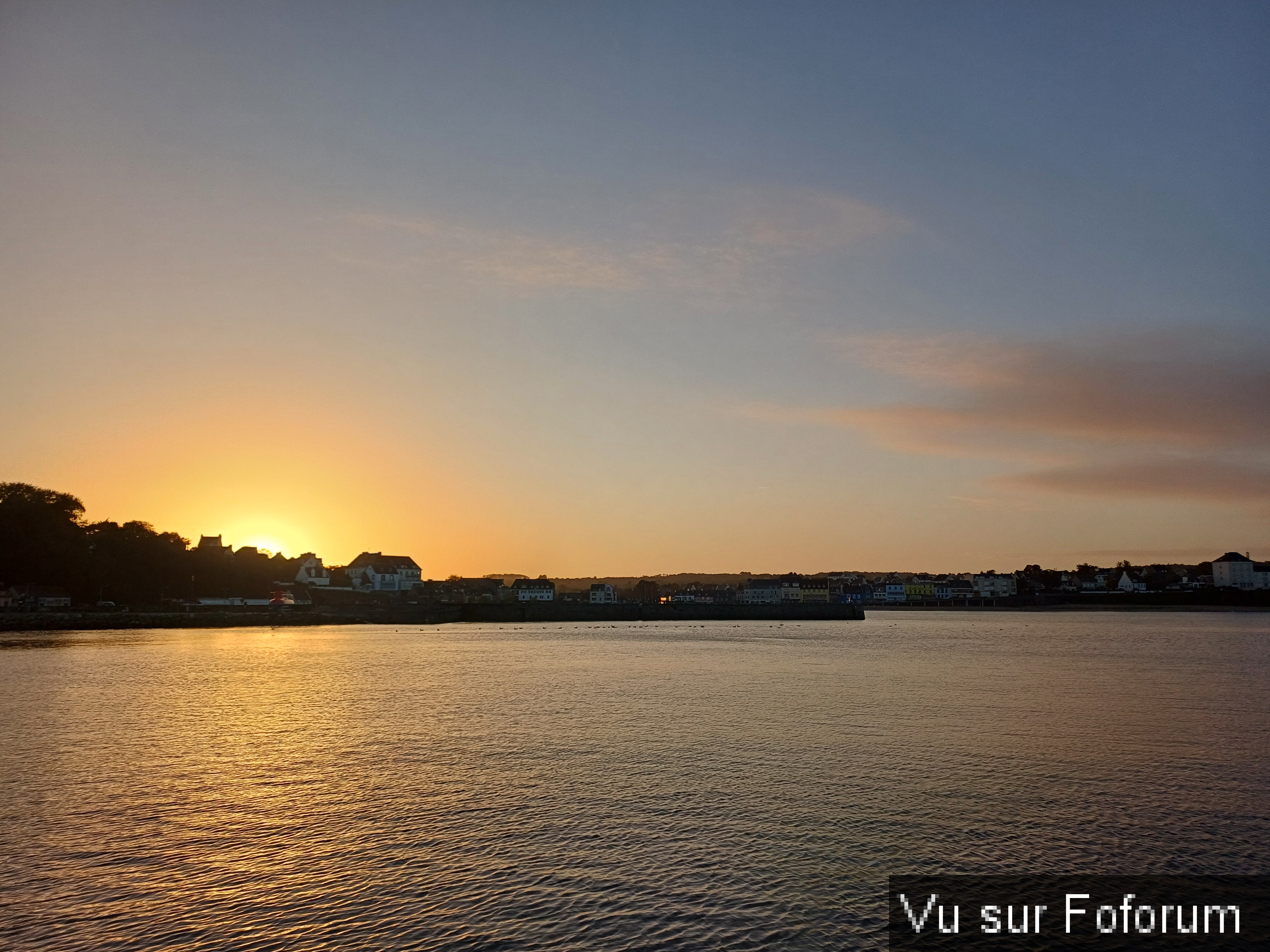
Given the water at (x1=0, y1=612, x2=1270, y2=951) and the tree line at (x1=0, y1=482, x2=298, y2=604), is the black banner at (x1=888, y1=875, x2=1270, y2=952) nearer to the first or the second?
the water at (x1=0, y1=612, x2=1270, y2=951)

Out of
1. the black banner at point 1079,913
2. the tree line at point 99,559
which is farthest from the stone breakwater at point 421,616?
the black banner at point 1079,913

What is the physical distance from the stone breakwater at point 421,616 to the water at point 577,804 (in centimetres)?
7760

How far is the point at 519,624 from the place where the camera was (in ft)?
500

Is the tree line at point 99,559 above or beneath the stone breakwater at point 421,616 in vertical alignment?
above

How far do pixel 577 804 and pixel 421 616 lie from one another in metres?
136

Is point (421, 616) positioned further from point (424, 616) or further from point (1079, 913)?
point (1079, 913)

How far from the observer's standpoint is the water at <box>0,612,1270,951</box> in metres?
13.9

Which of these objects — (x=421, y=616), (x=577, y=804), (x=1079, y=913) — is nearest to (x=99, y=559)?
(x=421, y=616)

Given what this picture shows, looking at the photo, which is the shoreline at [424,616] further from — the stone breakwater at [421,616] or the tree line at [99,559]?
the tree line at [99,559]

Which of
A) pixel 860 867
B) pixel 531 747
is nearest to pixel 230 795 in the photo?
pixel 531 747

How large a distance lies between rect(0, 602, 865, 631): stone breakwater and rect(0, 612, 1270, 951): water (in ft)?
255

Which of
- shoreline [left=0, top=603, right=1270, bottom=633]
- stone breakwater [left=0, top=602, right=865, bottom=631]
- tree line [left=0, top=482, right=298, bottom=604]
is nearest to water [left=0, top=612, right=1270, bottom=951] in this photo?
shoreline [left=0, top=603, right=1270, bottom=633]

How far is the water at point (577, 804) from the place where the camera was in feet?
45.7

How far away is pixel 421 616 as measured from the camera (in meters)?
151
